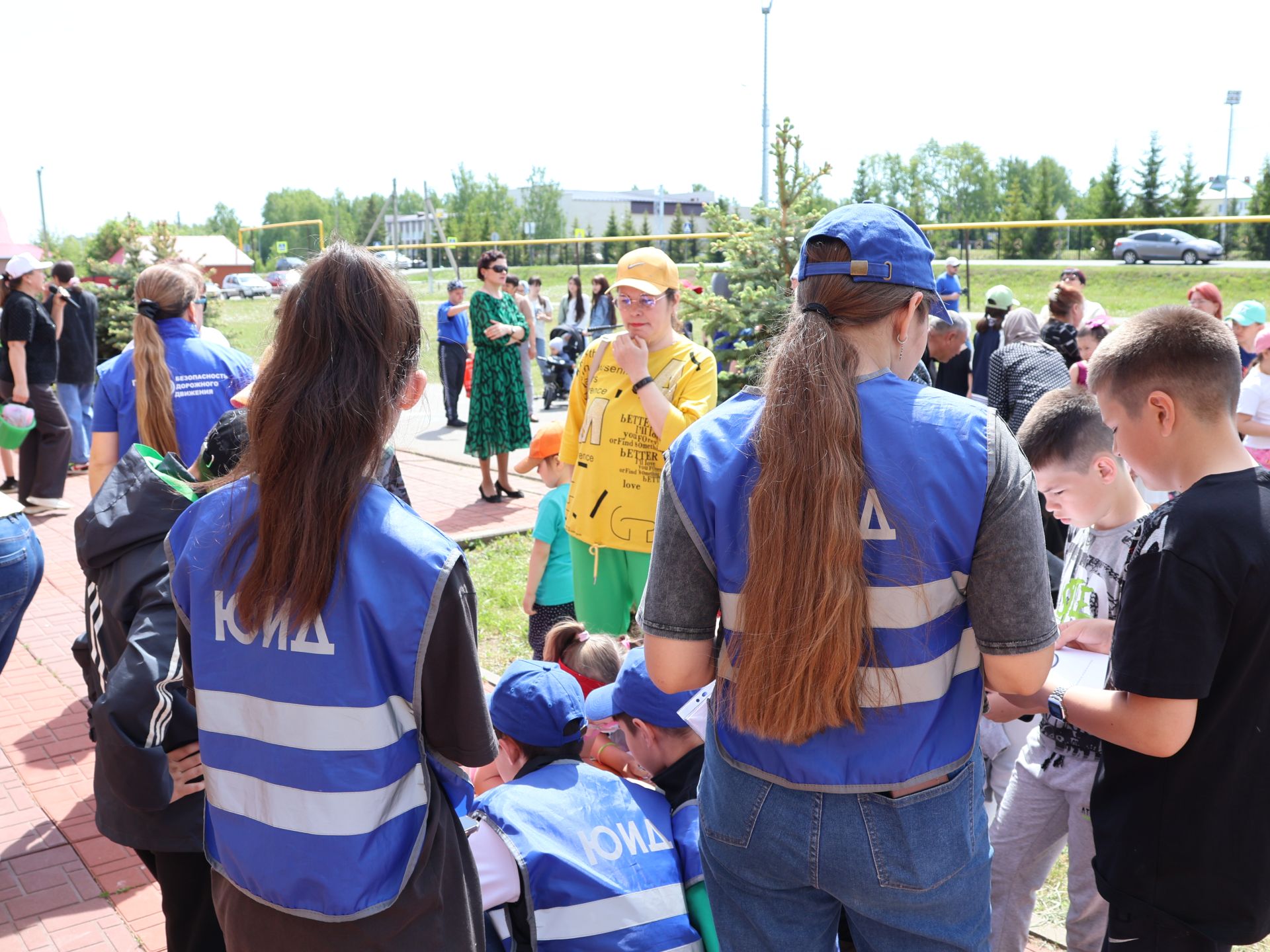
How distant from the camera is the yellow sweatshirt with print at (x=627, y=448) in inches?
154

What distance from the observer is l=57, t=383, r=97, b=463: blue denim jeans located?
9953mm

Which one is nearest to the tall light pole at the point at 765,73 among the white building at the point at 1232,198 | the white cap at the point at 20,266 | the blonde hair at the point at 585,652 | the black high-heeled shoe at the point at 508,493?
the black high-heeled shoe at the point at 508,493

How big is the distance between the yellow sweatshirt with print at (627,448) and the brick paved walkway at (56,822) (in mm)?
1981

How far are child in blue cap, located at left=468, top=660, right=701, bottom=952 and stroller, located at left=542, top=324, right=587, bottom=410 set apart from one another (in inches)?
508

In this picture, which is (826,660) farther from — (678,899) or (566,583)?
(566,583)

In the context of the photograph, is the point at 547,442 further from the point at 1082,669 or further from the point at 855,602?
the point at 855,602

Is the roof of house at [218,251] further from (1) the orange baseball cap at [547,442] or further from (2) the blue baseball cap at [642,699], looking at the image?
(2) the blue baseball cap at [642,699]

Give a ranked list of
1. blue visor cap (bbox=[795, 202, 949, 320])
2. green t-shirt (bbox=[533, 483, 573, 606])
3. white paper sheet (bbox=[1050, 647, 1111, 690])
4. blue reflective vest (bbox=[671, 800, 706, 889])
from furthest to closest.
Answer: green t-shirt (bbox=[533, 483, 573, 606]) → blue reflective vest (bbox=[671, 800, 706, 889]) → white paper sheet (bbox=[1050, 647, 1111, 690]) → blue visor cap (bbox=[795, 202, 949, 320])

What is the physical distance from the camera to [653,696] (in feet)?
8.69

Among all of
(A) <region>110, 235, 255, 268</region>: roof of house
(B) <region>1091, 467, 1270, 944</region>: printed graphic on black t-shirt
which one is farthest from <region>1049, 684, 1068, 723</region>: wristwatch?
(A) <region>110, 235, 255, 268</region>: roof of house

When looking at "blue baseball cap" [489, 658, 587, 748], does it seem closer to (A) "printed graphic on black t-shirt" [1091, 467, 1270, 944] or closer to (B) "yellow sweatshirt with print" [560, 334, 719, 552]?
(A) "printed graphic on black t-shirt" [1091, 467, 1270, 944]

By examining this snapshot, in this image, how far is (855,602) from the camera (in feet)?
5.07

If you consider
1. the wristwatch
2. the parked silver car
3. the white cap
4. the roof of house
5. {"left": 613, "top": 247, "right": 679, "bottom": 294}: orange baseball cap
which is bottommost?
the wristwatch

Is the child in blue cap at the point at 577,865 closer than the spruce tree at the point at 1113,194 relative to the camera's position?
Yes
